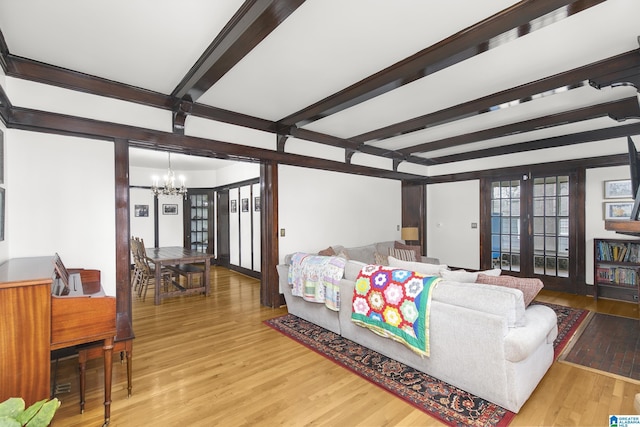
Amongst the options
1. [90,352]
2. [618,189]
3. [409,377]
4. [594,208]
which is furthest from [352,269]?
[618,189]

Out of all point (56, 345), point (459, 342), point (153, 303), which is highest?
point (56, 345)

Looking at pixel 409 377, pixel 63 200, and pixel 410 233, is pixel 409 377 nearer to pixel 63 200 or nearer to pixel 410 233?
pixel 63 200

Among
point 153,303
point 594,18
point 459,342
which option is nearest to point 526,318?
point 459,342

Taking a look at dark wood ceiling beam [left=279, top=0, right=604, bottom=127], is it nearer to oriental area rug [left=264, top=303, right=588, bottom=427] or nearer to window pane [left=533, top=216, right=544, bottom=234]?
oriental area rug [left=264, top=303, right=588, bottom=427]

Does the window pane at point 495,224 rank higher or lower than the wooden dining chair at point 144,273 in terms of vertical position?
higher

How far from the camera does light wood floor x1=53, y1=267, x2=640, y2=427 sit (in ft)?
6.57

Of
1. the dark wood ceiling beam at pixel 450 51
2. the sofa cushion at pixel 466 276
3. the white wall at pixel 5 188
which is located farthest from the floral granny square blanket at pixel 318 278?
the white wall at pixel 5 188

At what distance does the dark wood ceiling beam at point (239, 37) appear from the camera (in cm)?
180

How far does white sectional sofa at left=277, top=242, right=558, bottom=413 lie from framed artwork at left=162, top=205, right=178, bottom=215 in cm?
773

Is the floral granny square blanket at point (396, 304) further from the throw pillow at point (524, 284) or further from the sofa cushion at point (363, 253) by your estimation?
the sofa cushion at point (363, 253)

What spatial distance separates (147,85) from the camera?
10.2 ft

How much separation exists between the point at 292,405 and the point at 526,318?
1.84 meters

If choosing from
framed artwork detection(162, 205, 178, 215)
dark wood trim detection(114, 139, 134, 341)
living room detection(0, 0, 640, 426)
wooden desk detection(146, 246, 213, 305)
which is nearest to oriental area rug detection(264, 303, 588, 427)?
living room detection(0, 0, 640, 426)

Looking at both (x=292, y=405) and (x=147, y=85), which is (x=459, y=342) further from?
(x=147, y=85)
